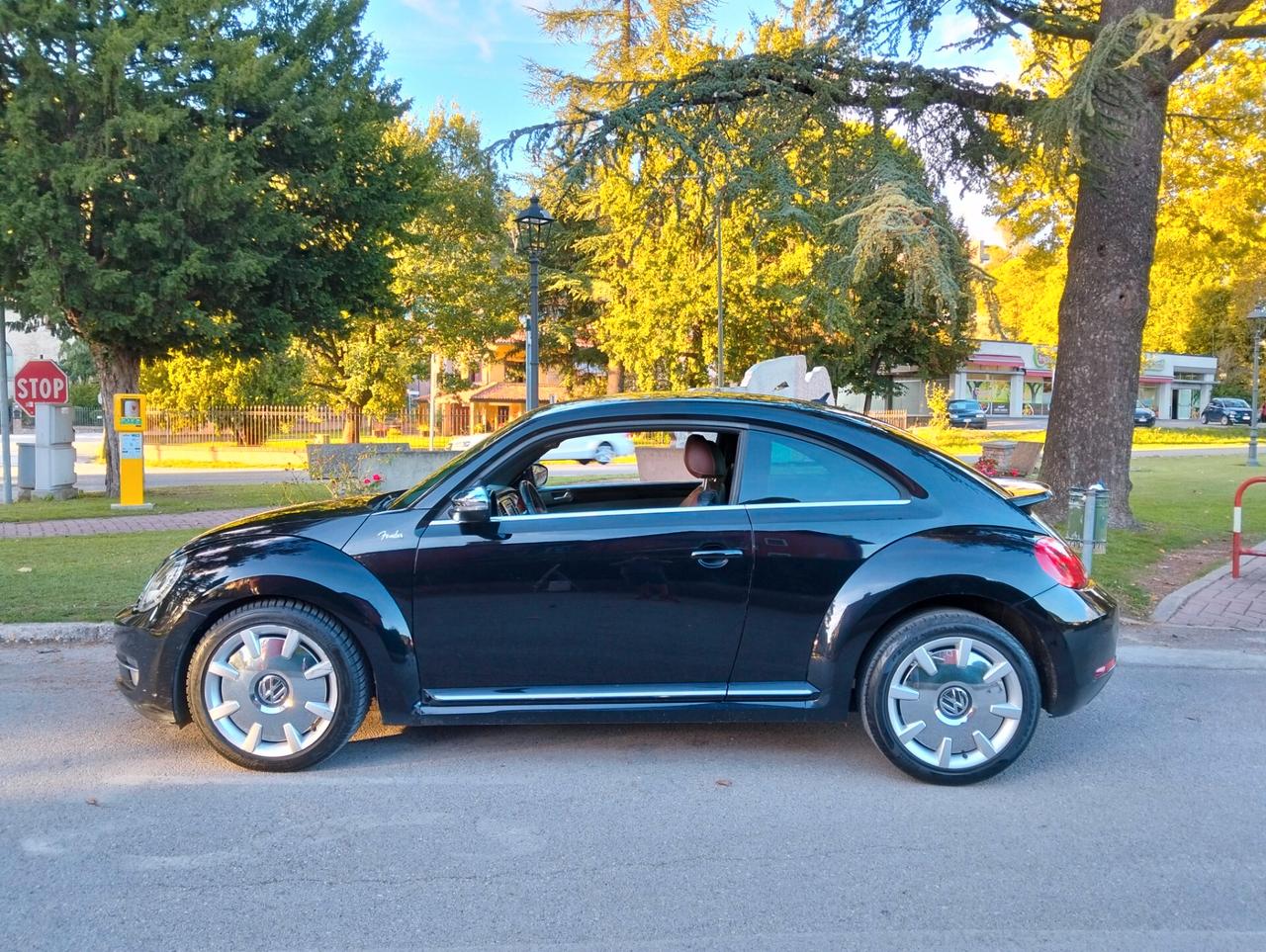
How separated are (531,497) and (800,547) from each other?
1.54 metres

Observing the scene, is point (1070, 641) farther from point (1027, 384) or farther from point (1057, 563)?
point (1027, 384)

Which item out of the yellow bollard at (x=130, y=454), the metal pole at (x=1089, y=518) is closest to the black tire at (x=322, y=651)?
the metal pole at (x=1089, y=518)

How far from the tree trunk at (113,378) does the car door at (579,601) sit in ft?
50.3

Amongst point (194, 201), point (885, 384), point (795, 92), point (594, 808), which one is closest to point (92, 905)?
point (594, 808)

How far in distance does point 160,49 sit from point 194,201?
2.48 metres

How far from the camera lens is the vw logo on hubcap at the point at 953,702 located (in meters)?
3.98

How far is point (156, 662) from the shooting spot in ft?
13.4

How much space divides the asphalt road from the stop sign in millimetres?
13028

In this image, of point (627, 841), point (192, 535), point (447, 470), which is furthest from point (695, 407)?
point (192, 535)

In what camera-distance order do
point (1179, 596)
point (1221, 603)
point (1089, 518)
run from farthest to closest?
1. point (1179, 596)
2. point (1221, 603)
3. point (1089, 518)

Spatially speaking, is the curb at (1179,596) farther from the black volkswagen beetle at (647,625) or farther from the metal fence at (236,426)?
the metal fence at (236,426)

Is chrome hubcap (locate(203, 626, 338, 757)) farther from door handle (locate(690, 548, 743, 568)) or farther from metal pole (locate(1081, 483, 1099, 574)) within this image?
metal pole (locate(1081, 483, 1099, 574))

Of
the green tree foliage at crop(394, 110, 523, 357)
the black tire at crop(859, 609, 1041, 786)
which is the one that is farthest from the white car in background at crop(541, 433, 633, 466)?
the green tree foliage at crop(394, 110, 523, 357)

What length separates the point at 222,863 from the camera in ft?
10.9
